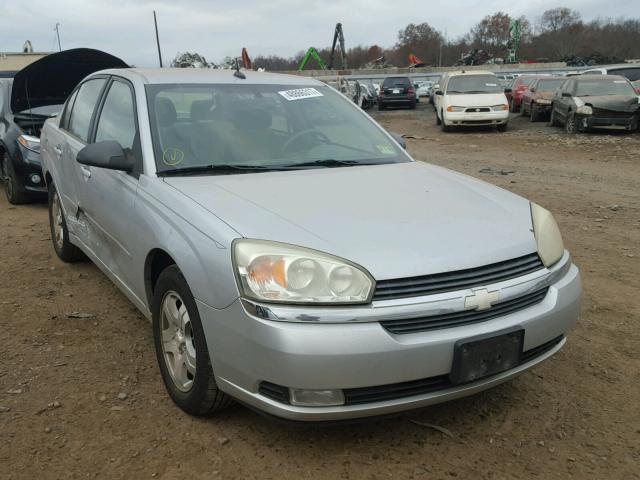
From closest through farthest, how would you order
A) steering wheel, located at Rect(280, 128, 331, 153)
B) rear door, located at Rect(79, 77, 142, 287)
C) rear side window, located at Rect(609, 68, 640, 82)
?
rear door, located at Rect(79, 77, 142, 287), steering wheel, located at Rect(280, 128, 331, 153), rear side window, located at Rect(609, 68, 640, 82)

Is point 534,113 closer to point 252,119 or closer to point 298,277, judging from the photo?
point 252,119

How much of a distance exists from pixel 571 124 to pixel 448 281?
1428cm

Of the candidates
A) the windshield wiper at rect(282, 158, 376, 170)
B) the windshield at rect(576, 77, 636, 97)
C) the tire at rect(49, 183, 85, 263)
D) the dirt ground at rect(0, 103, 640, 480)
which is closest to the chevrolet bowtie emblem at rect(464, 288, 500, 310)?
the dirt ground at rect(0, 103, 640, 480)

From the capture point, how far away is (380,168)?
3371mm

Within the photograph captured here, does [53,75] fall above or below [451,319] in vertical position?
above

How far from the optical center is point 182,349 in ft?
8.94

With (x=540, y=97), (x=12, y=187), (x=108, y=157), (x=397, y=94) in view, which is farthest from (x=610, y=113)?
(x=397, y=94)

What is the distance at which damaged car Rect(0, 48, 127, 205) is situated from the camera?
718 centimetres

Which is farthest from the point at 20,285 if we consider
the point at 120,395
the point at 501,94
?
the point at 501,94

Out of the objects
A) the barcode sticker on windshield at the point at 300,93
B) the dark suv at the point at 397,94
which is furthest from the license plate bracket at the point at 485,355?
the dark suv at the point at 397,94

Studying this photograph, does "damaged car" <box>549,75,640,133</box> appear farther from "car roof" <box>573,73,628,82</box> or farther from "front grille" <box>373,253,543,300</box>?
"front grille" <box>373,253,543,300</box>

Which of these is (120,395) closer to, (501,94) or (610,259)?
(610,259)

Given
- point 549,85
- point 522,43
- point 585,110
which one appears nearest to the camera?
point 585,110

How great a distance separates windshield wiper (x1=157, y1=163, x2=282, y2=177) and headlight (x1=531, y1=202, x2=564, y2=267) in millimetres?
1369
